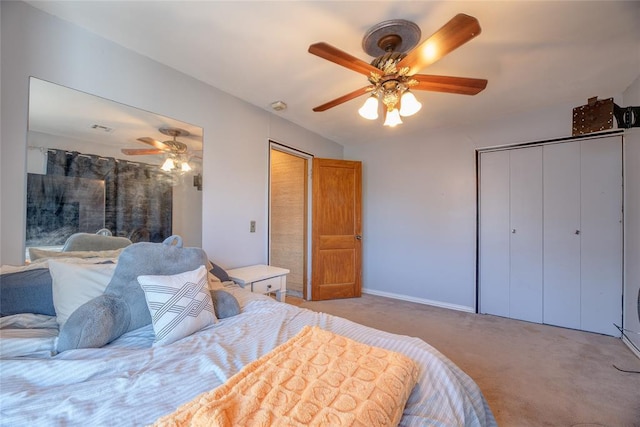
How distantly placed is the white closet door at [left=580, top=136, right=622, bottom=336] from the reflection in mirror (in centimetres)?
389

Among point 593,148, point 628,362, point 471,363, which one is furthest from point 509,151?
point 471,363

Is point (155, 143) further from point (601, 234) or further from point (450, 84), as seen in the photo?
point (601, 234)

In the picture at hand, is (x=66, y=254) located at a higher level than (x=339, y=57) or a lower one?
lower

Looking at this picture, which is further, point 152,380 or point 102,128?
point 102,128

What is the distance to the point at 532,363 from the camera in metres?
2.08

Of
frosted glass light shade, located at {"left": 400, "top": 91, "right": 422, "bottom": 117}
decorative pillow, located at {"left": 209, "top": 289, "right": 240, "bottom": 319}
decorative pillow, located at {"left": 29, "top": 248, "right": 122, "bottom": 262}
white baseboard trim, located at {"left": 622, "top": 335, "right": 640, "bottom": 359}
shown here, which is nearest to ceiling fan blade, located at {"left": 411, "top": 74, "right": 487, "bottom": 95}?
frosted glass light shade, located at {"left": 400, "top": 91, "right": 422, "bottom": 117}

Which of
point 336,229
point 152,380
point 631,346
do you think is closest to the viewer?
point 152,380

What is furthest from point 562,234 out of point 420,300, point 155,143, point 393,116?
point 155,143

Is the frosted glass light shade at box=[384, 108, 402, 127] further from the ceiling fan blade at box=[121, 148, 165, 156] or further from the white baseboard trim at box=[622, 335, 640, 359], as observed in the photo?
the white baseboard trim at box=[622, 335, 640, 359]

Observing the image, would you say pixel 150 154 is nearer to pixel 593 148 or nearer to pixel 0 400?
pixel 0 400

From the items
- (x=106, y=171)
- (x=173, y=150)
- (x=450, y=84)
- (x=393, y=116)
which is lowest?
(x=106, y=171)

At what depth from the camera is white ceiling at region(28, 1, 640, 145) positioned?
1.50 m

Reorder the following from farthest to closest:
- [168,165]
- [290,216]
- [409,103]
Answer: [290,216], [168,165], [409,103]

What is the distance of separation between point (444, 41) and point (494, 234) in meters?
2.67
